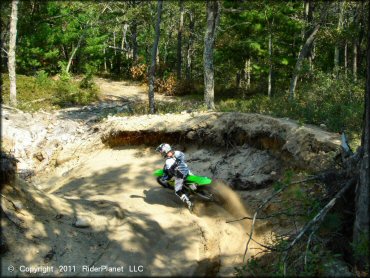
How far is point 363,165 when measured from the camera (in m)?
6.72

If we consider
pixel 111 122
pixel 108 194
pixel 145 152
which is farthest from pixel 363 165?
pixel 111 122

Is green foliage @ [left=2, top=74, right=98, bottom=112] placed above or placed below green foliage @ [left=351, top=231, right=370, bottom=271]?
above

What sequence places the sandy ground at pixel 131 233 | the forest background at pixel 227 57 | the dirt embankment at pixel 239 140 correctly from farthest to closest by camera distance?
the forest background at pixel 227 57 < the dirt embankment at pixel 239 140 < the sandy ground at pixel 131 233

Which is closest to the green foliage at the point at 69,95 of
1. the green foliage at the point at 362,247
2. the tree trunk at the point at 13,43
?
the tree trunk at the point at 13,43

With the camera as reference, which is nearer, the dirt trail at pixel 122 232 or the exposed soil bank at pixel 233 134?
the dirt trail at pixel 122 232

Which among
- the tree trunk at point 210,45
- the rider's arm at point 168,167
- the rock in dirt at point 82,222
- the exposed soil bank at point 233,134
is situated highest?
the tree trunk at point 210,45

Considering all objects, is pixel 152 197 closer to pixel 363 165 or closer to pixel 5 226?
pixel 5 226

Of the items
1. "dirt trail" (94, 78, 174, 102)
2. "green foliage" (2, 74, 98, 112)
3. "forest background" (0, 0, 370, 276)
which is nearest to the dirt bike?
"forest background" (0, 0, 370, 276)

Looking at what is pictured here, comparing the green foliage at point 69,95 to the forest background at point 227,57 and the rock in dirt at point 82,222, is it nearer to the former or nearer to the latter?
the forest background at point 227,57

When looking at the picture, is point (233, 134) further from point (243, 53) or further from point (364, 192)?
point (243, 53)

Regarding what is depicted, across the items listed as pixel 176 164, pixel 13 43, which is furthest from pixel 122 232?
pixel 13 43

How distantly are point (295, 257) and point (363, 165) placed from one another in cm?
205

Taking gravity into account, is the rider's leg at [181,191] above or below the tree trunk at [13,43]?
below

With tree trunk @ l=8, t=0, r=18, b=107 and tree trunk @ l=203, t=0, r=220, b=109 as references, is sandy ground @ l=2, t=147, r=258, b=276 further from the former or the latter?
tree trunk @ l=8, t=0, r=18, b=107
